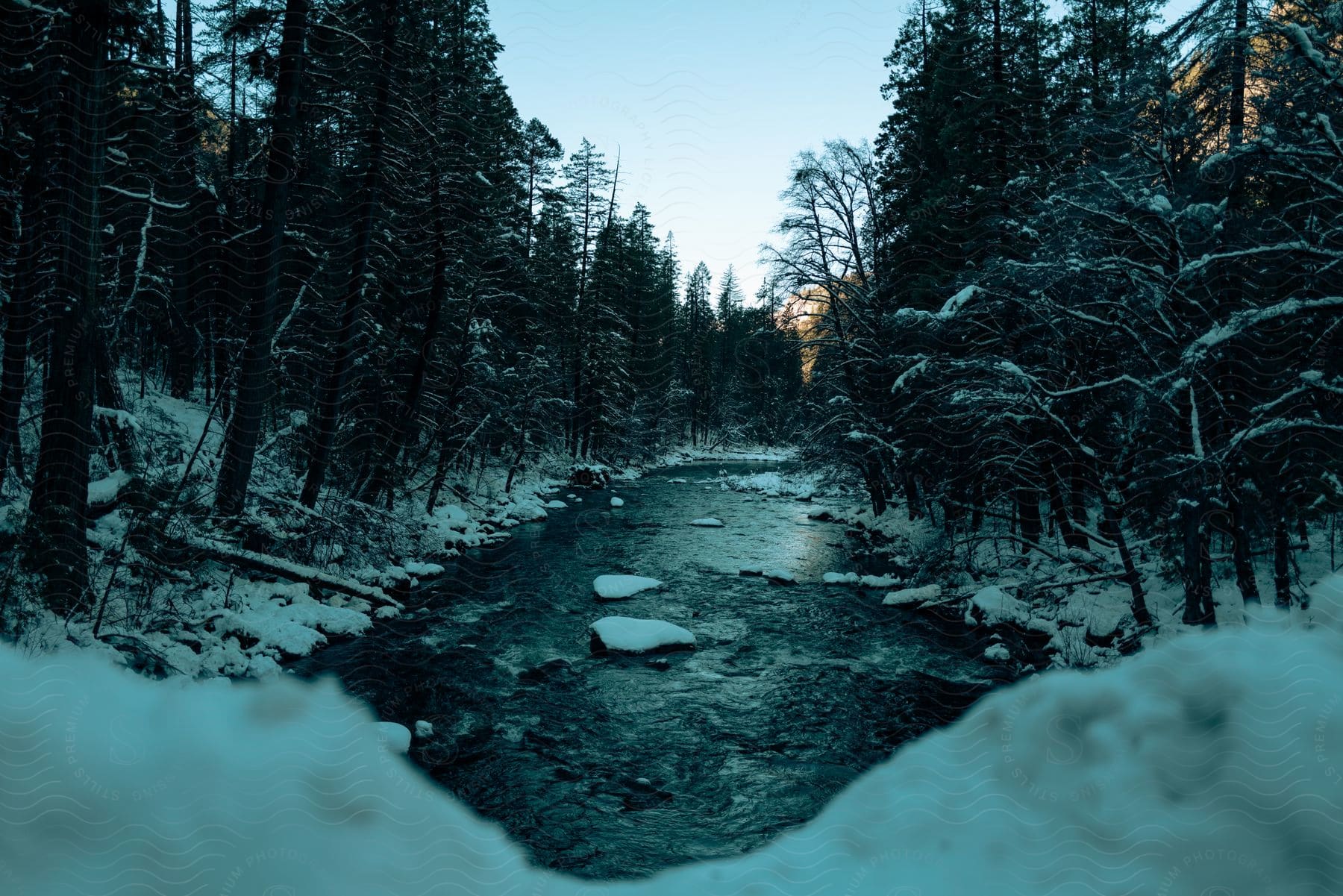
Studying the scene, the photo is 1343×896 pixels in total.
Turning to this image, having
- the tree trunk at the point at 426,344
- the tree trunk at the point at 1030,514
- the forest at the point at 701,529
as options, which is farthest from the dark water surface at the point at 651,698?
the tree trunk at the point at 426,344

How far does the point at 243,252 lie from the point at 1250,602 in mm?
14147

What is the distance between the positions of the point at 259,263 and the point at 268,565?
14.0ft

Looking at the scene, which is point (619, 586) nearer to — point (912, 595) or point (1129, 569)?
point (912, 595)

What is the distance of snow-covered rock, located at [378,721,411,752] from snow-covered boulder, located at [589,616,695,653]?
3310 millimetres

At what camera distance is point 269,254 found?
869 centimetres

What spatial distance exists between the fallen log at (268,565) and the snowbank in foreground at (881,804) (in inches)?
179

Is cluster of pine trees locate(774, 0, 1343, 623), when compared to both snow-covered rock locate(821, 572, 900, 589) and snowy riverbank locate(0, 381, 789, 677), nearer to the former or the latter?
snow-covered rock locate(821, 572, 900, 589)

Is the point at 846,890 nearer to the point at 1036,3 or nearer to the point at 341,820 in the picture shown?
the point at 341,820

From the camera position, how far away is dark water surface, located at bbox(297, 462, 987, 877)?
5273mm

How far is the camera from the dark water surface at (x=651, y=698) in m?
5.27

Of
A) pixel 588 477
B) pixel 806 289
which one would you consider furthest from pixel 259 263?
pixel 588 477

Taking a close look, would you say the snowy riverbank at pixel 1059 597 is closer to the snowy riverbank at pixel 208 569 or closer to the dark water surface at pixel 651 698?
the dark water surface at pixel 651 698

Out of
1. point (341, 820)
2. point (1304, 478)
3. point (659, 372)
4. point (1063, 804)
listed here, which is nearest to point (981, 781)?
point (1063, 804)

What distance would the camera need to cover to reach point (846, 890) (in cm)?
279
